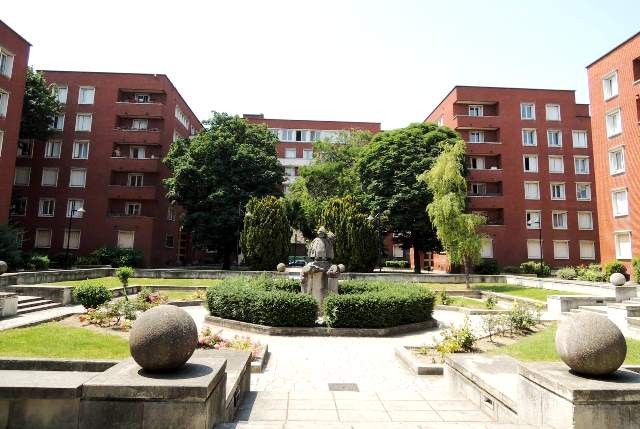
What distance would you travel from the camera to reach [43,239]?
37.6 metres

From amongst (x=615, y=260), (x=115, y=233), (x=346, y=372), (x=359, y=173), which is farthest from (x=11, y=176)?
(x=615, y=260)

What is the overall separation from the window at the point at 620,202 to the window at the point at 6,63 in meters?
43.8

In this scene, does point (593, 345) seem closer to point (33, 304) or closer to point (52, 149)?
point (33, 304)

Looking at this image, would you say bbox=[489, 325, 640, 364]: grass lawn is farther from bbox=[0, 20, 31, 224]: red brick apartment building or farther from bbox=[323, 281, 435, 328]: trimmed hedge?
bbox=[0, 20, 31, 224]: red brick apartment building

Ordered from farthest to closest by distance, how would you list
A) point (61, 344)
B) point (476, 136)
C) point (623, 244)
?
point (476, 136)
point (623, 244)
point (61, 344)

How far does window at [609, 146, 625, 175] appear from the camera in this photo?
2852cm

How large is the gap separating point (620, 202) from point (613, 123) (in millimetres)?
5739

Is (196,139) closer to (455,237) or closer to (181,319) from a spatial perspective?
(455,237)

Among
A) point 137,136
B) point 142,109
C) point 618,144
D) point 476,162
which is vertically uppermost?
point 142,109

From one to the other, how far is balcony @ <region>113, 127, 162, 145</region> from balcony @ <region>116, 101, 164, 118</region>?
4.97 ft

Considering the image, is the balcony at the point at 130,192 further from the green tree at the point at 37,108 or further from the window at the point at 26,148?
the window at the point at 26,148

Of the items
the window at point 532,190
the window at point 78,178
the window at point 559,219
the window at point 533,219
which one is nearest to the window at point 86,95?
the window at point 78,178

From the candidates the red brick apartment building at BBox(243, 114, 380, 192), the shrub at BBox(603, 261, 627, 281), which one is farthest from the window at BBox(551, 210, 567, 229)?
the red brick apartment building at BBox(243, 114, 380, 192)

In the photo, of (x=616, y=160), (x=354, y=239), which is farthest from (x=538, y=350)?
(x=616, y=160)
